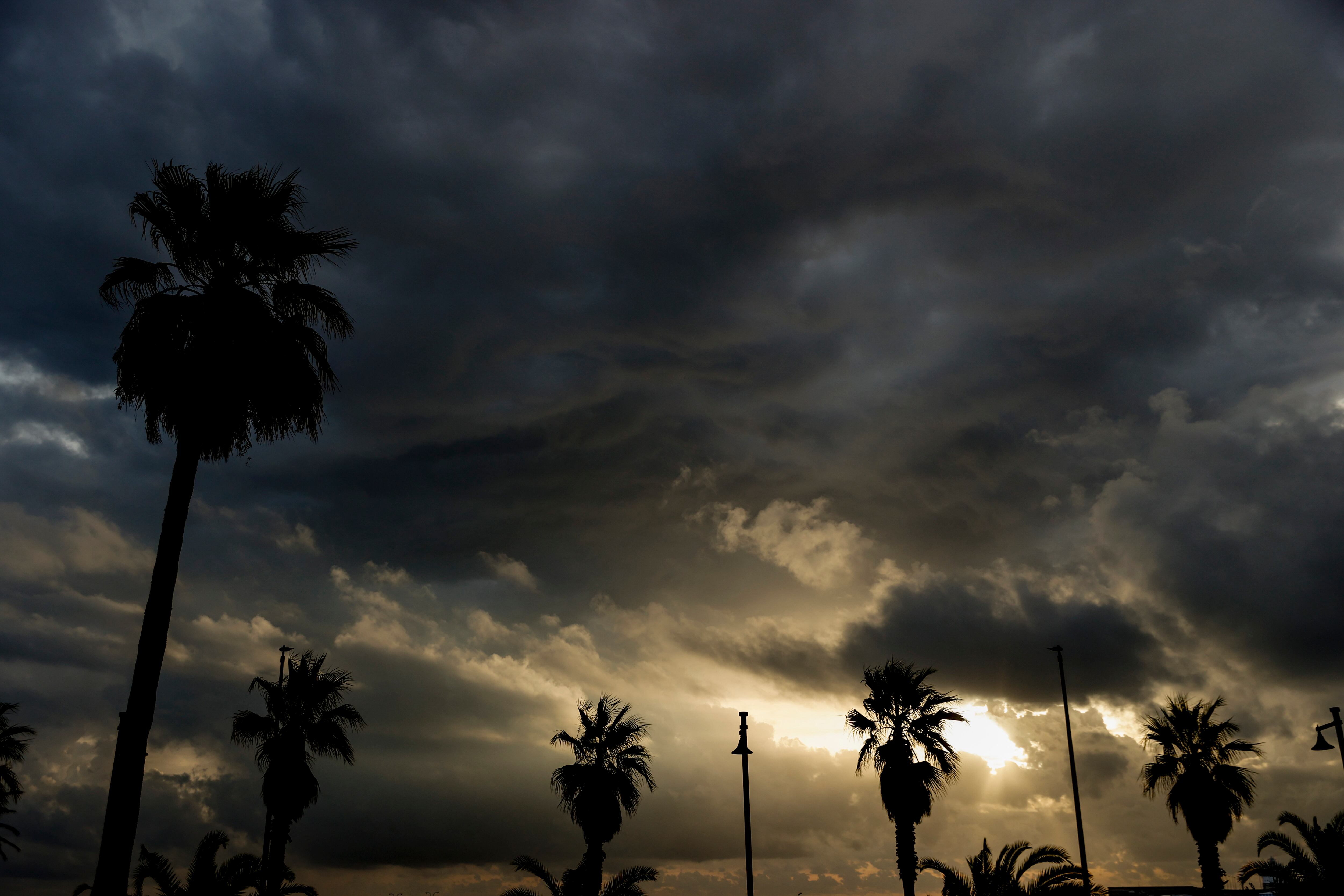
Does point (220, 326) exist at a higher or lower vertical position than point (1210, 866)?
higher

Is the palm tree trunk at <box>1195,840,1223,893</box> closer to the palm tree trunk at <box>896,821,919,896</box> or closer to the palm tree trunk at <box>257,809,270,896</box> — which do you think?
the palm tree trunk at <box>896,821,919,896</box>

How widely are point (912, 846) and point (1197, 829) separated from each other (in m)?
13.2

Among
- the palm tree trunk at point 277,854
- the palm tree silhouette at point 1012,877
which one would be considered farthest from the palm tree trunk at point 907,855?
the palm tree trunk at point 277,854

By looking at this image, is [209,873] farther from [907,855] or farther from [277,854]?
[907,855]

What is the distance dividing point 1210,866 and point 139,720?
1622 inches

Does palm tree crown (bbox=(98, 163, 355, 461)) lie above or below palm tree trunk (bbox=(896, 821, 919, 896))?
above

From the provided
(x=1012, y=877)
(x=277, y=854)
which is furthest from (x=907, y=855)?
(x=277, y=854)

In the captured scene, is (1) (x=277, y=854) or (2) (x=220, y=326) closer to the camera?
(2) (x=220, y=326)

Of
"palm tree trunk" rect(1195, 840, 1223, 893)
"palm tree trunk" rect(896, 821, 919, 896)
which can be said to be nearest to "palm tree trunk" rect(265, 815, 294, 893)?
"palm tree trunk" rect(896, 821, 919, 896)

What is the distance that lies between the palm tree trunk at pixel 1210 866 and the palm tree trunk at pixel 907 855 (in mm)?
13302

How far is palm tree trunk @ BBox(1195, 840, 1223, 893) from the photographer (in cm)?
3822

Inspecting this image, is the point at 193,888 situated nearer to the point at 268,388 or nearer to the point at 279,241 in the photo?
the point at 268,388

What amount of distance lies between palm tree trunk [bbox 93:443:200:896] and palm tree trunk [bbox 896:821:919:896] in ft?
94.4

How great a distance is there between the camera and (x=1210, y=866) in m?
38.3
